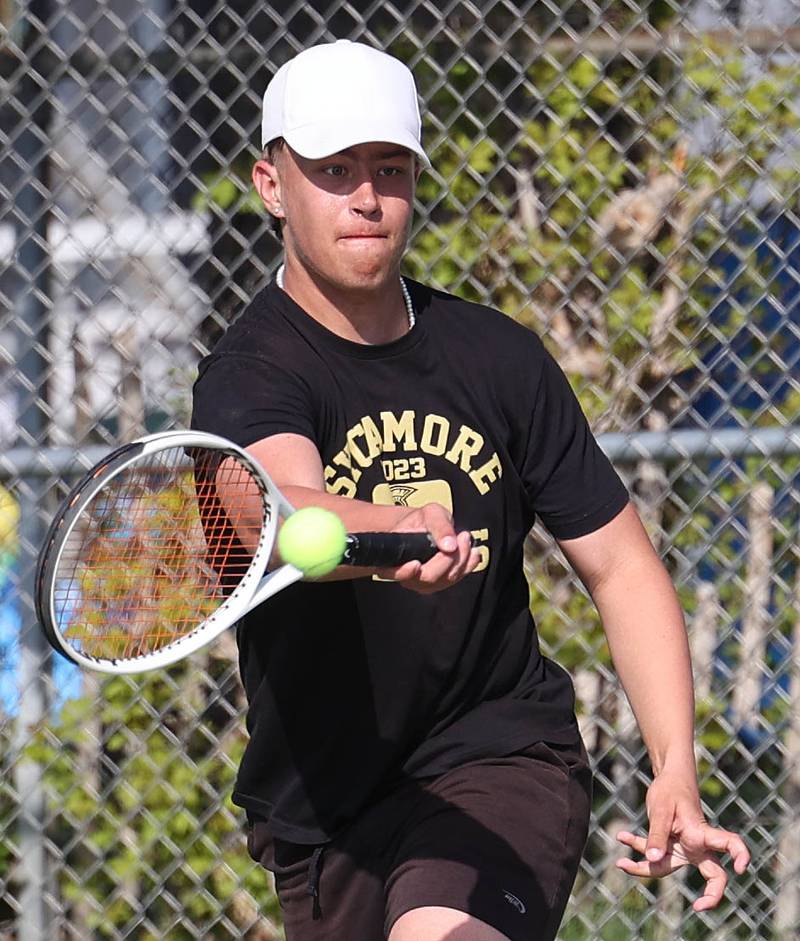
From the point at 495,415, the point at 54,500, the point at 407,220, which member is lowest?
the point at 54,500

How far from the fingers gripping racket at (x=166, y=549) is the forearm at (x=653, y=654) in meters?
0.66

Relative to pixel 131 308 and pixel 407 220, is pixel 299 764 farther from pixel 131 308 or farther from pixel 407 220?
pixel 131 308

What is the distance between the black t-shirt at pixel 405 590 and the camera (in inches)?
98.3

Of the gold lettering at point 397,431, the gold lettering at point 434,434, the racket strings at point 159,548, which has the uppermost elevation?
the gold lettering at point 434,434

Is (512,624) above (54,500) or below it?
above

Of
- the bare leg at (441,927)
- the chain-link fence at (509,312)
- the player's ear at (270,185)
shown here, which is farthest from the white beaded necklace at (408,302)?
the chain-link fence at (509,312)

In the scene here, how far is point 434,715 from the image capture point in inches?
103

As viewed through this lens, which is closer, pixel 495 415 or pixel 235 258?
pixel 495 415

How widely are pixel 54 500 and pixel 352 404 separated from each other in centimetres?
199

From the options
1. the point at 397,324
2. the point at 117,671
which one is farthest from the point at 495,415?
the point at 117,671

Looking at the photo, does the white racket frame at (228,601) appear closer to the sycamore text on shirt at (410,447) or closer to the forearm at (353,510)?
the forearm at (353,510)

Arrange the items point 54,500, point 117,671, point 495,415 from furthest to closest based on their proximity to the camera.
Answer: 1. point 54,500
2. point 495,415
3. point 117,671

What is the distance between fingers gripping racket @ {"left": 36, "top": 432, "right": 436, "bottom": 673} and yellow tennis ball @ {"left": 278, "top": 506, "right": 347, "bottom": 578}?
0.5 inches

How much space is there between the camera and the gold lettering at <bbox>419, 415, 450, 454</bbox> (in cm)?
252
